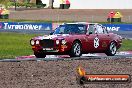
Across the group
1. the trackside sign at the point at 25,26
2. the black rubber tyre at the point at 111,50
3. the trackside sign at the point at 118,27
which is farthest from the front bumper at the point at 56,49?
the trackside sign at the point at 25,26

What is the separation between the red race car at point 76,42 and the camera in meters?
19.1

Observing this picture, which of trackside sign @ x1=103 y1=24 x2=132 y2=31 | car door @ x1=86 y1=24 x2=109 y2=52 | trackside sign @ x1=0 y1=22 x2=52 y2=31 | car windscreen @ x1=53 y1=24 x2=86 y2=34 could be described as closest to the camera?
car windscreen @ x1=53 y1=24 x2=86 y2=34

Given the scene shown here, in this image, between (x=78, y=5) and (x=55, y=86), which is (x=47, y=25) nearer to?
(x=55, y=86)

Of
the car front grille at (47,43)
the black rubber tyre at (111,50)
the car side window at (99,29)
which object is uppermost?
the car side window at (99,29)

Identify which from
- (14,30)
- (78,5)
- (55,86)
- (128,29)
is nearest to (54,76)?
(55,86)

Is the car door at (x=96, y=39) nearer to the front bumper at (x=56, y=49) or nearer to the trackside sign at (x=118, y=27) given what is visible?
the front bumper at (x=56, y=49)

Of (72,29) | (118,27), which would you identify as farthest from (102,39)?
(118,27)

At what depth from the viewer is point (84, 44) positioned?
19797 mm

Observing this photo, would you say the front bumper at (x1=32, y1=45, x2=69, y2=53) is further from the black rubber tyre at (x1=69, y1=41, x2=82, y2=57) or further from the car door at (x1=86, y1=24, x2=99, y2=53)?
the car door at (x1=86, y1=24, x2=99, y2=53)

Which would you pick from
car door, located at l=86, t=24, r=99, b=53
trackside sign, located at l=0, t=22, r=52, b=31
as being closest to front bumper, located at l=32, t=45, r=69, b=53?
car door, located at l=86, t=24, r=99, b=53

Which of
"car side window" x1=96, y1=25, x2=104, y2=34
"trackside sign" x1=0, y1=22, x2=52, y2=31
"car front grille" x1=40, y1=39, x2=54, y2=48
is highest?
"car side window" x1=96, y1=25, x2=104, y2=34

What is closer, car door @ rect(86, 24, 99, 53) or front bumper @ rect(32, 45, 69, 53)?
front bumper @ rect(32, 45, 69, 53)

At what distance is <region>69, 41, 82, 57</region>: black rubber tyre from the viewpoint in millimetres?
19219

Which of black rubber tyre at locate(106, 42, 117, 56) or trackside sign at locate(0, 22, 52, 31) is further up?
black rubber tyre at locate(106, 42, 117, 56)
